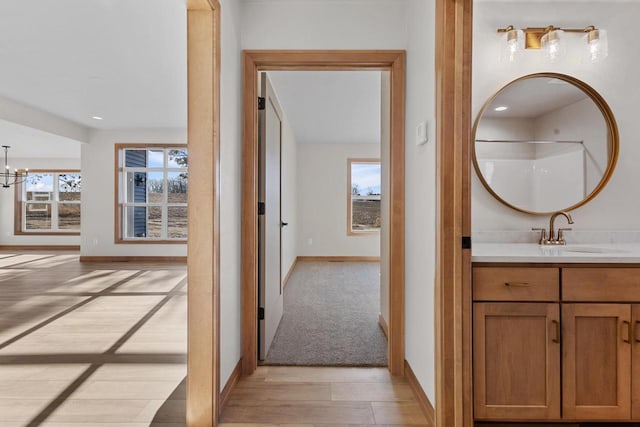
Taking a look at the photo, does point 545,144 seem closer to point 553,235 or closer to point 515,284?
point 553,235

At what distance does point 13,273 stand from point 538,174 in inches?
279

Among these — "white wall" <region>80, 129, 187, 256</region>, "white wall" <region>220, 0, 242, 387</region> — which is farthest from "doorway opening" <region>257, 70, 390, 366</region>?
"white wall" <region>80, 129, 187, 256</region>

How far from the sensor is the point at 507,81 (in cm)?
214

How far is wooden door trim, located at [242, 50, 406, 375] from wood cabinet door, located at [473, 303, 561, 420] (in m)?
0.71

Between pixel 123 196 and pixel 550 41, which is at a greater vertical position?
pixel 550 41

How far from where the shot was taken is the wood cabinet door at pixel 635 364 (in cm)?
153

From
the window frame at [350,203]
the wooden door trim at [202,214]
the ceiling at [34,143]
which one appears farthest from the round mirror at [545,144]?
the ceiling at [34,143]

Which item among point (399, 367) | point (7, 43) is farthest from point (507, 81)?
point (7, 43)

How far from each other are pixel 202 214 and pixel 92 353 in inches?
67.1

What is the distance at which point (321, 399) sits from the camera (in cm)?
195

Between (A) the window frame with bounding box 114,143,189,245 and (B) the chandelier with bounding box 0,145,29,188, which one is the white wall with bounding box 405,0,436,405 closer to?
(A) the window frame with bounding box 114,143,189,245

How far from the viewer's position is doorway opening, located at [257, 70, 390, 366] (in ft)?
8.41

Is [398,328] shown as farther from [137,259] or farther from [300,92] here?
[137,259]

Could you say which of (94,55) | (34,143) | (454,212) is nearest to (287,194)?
(94,55)
